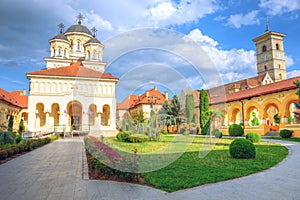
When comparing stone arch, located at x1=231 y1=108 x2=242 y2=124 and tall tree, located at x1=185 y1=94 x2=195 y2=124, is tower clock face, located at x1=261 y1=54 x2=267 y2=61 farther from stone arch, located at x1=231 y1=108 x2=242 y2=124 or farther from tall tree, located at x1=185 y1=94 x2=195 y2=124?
tall tree, located at x1=185 y1=94 x2=195 y2=124

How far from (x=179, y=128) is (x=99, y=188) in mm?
21206

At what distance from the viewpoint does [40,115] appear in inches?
1336

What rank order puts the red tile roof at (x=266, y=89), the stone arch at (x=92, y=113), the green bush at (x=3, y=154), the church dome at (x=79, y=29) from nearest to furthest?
the green bush at (x=3, y=154) < the red tile roof at (x=266, y=89) < the stone arch at (x=92, y=113) < the church dome at (x=79, y=29)

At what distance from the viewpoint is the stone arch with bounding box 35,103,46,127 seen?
33000mm

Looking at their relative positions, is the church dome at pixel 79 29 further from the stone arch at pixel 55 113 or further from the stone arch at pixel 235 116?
the stone arch at pixel 235 116

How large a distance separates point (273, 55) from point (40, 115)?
61328mm

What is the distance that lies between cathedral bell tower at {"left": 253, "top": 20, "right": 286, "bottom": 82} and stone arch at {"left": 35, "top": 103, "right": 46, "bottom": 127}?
59.6 meters

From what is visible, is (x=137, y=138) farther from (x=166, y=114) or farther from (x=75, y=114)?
(x=75, y=114)

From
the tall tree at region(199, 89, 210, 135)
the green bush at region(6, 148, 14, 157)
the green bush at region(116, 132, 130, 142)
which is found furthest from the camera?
the tall tree at region(199, 89, 210, 135)

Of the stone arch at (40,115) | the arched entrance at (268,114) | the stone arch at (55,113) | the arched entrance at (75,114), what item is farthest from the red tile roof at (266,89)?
the stone arch at (40,115)

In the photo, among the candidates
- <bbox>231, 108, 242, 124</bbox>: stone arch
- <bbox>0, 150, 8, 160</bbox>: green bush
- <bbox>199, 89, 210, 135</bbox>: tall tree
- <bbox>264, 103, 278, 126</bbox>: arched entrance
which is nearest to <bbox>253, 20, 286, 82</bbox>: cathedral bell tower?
<bbox>264, 103, 278, 126</bbox>: arched entrance

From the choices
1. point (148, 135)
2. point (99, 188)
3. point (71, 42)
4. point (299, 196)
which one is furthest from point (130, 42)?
point (71, 42)

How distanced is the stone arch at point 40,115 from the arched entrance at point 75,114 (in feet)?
13.5

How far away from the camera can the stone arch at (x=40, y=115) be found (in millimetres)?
33000
